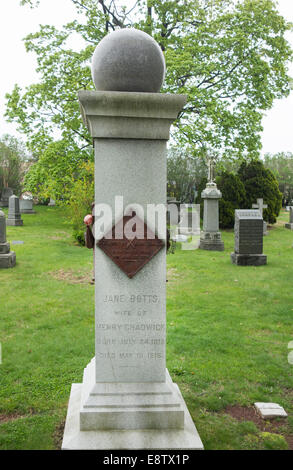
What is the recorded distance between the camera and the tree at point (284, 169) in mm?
42109

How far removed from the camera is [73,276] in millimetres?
10125

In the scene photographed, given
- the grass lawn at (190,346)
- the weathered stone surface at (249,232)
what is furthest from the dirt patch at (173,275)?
the weathered stone surface at (249,232)

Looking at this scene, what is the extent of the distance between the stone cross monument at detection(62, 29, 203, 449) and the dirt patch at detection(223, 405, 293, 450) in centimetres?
89

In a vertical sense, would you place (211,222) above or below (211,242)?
above

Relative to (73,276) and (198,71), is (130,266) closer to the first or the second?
(73,276)

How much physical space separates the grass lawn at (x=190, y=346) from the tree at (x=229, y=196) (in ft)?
30.0

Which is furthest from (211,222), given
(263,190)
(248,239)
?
(263,190)

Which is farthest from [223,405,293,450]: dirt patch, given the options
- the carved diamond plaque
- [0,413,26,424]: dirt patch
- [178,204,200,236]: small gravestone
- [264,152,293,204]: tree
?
[264,152,293,204]: tree

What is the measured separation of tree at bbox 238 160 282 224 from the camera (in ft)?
68.5

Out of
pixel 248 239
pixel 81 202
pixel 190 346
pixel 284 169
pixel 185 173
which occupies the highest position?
pixel 284 169

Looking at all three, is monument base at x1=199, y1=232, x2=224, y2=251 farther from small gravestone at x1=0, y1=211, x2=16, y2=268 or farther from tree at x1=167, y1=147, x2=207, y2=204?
tree at x1=167, y1=147, x2=207, y2=204

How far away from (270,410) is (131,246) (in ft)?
7.86
